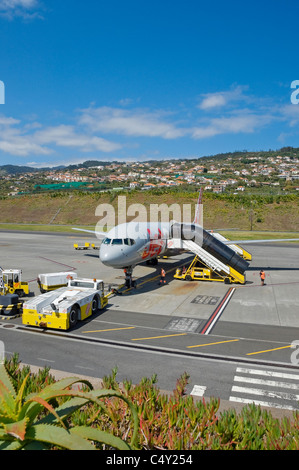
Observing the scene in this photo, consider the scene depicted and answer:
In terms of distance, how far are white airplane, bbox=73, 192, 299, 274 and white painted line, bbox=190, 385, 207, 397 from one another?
13544 millimetres

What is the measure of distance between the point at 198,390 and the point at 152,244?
1783 cm

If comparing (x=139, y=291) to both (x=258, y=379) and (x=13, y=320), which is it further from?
(x=258, y=379)

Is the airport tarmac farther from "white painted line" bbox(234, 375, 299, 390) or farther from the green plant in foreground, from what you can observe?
the green plant in foreground

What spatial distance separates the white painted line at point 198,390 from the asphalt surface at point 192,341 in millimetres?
36

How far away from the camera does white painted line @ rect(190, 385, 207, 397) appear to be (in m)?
12.4

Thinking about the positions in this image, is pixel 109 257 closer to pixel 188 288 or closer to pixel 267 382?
pixel 188 288

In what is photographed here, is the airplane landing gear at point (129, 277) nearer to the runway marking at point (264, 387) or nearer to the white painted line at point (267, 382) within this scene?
the runway marking at point (264, 387)

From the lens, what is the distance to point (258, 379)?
1377 cm

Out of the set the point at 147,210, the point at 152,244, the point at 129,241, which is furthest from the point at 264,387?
the point at 147,210

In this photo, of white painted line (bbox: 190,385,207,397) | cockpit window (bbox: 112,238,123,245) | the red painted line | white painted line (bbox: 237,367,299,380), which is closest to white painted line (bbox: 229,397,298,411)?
white painted line (bbox: 190,385,207,397)

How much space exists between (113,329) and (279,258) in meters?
33.4

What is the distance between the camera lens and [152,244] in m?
29.8
